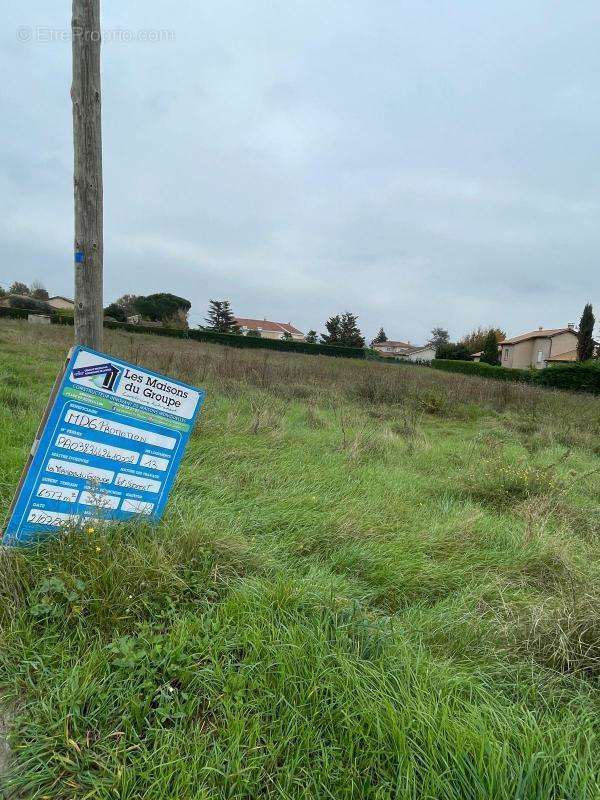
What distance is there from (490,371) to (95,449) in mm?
34970

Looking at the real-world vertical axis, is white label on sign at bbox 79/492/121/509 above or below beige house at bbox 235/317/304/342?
below

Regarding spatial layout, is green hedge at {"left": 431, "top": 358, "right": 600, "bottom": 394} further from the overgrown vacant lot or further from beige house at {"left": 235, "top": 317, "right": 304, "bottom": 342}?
beige house at {"left": 235, "top": 317, "right": 304, "bottom": 342}

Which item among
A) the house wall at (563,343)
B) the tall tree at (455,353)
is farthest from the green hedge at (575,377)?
the tall tree at (455,353)

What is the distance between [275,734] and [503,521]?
3011 mm

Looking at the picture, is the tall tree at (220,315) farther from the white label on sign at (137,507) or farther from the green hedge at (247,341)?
the white label on sign at (137,507)

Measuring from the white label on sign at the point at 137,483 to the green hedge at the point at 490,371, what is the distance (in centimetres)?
2308

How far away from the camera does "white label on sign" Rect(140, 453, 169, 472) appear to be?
102 inches

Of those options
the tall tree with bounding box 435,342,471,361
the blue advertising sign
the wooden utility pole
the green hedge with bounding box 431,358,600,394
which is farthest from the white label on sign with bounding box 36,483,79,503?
the tall tree with bounding box 435,342,471,361

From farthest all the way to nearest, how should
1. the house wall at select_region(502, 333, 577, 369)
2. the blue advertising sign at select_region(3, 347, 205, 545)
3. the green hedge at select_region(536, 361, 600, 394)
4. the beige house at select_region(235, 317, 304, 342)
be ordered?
the beige house at select_region(235, 317, 304, 342)
the house wall at select_region(502, 333, 577, 369)
the green hedge at select_region(536, 361, 600, 394)
the blue advertising sign at select_region(3, 347, 205, 545)

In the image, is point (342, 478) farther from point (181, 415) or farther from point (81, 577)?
point (81, 577)

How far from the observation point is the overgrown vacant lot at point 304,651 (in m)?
1.30

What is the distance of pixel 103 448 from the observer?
8.00 ft

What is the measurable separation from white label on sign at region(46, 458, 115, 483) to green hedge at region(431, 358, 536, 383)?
23355mm

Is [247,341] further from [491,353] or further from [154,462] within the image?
[154,462]
